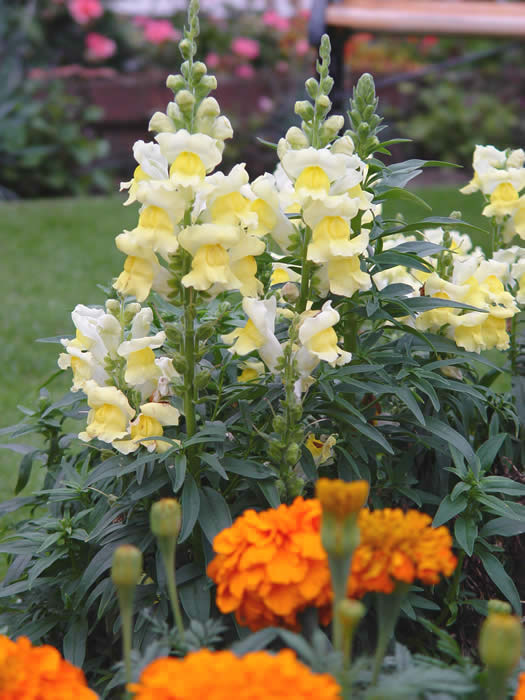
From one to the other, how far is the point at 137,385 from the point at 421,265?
61cm

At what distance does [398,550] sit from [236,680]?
0.83ft

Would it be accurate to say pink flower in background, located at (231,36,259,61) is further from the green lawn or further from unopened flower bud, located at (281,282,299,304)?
unopened flower bud, located at (281,282,299,304)

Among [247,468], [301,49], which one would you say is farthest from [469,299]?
[301,49]

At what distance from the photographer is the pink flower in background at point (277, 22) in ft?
23.4

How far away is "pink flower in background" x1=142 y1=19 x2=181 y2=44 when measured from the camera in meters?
6.75

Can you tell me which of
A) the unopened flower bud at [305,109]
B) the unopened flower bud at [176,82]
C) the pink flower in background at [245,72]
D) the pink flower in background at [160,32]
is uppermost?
the pink flower in background at [160,32]

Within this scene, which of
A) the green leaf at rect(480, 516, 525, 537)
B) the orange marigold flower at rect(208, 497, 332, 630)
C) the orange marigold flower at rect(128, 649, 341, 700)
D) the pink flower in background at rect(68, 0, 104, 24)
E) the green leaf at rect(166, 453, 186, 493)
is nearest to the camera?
the orange marigold flower at rect(128, 649, 341, 700)

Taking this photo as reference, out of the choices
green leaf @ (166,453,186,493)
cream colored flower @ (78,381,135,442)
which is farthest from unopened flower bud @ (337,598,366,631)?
cream colored flower @ (78,381,135,442)

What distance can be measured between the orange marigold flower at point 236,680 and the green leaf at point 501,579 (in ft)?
2.59

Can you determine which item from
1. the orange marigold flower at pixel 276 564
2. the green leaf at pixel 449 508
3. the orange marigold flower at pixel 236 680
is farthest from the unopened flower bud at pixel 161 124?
the orange marigold flower at pixel 236 680

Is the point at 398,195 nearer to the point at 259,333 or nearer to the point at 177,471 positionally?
the point at 259,333

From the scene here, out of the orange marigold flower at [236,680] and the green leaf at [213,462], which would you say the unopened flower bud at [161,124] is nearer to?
the green leaf at [213,462]

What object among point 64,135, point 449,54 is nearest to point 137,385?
point 64,135

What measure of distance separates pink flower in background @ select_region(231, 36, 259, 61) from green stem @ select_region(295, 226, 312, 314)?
544 centimetres
